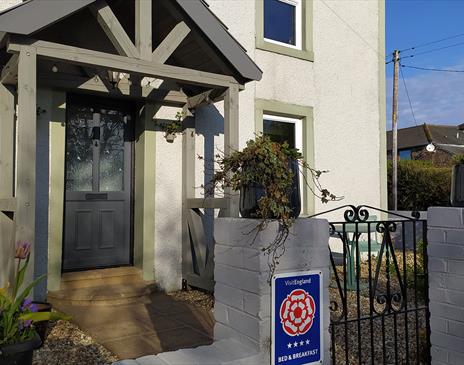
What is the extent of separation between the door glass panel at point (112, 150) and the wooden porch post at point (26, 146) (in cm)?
192

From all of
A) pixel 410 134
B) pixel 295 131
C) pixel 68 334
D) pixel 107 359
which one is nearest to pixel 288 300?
pixel 107 359

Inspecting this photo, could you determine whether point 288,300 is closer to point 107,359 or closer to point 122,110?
point 107,359

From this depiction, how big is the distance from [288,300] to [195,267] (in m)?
3.37

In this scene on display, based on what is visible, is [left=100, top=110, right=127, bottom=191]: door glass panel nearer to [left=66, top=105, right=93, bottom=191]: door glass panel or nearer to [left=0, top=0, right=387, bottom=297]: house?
[left=0, top=0, right=387, bottom=297]: house

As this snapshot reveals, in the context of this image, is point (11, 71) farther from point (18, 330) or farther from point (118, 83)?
point (18, 330)

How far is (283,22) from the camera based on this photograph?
720cm

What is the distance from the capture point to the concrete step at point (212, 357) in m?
2.07

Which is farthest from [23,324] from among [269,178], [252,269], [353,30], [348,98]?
[353,30]

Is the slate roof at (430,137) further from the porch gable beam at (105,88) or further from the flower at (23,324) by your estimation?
the flower at (23,324)

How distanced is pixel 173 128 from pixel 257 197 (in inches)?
132

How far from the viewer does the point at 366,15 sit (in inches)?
316

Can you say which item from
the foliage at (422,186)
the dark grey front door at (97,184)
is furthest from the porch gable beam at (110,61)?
the foliage at (422,186)

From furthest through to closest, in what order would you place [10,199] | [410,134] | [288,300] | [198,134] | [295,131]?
1. [410,134]
2. [295,131]
3. [198,134]
4. [10,199]
5. [288,300]

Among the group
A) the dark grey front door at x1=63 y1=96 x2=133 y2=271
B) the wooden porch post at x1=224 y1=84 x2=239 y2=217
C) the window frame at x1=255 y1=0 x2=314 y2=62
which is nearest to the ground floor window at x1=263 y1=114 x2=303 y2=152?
the window frame at x1=255 y1=0 x2=314 y2=62
